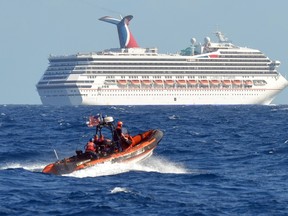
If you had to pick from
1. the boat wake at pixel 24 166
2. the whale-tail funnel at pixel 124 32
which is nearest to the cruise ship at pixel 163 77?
the whale-tail funnel at pixel 124 32

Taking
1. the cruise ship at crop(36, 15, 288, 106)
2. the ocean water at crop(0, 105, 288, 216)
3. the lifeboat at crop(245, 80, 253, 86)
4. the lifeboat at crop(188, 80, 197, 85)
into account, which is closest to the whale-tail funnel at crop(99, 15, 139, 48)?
the cruise ship at crop(36, 15, 288, 106)

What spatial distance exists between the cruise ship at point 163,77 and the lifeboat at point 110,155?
353 feet

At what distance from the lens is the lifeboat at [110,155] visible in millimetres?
29359

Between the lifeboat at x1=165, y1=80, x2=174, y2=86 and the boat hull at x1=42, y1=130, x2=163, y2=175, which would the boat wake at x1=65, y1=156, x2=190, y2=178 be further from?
the lifeboat at x1=165, y1=80, x2=174, y2=86

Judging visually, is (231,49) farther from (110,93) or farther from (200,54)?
(110,93)


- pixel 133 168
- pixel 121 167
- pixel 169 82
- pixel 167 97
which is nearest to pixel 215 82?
pixel 169 82

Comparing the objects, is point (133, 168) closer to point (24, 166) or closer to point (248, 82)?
point (24, 166)

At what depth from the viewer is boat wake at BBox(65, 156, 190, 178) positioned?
1156 inches

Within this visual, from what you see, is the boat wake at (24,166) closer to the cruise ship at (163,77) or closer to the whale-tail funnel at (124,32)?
the cruise ship at (163,77)

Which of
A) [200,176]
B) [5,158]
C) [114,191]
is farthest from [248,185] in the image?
[5,158]

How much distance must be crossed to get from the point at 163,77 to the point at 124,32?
26.4 meters

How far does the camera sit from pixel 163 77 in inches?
5753

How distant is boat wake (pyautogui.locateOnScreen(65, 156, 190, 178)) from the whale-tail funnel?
427 ft

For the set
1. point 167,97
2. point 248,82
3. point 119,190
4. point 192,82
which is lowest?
point 167,97
